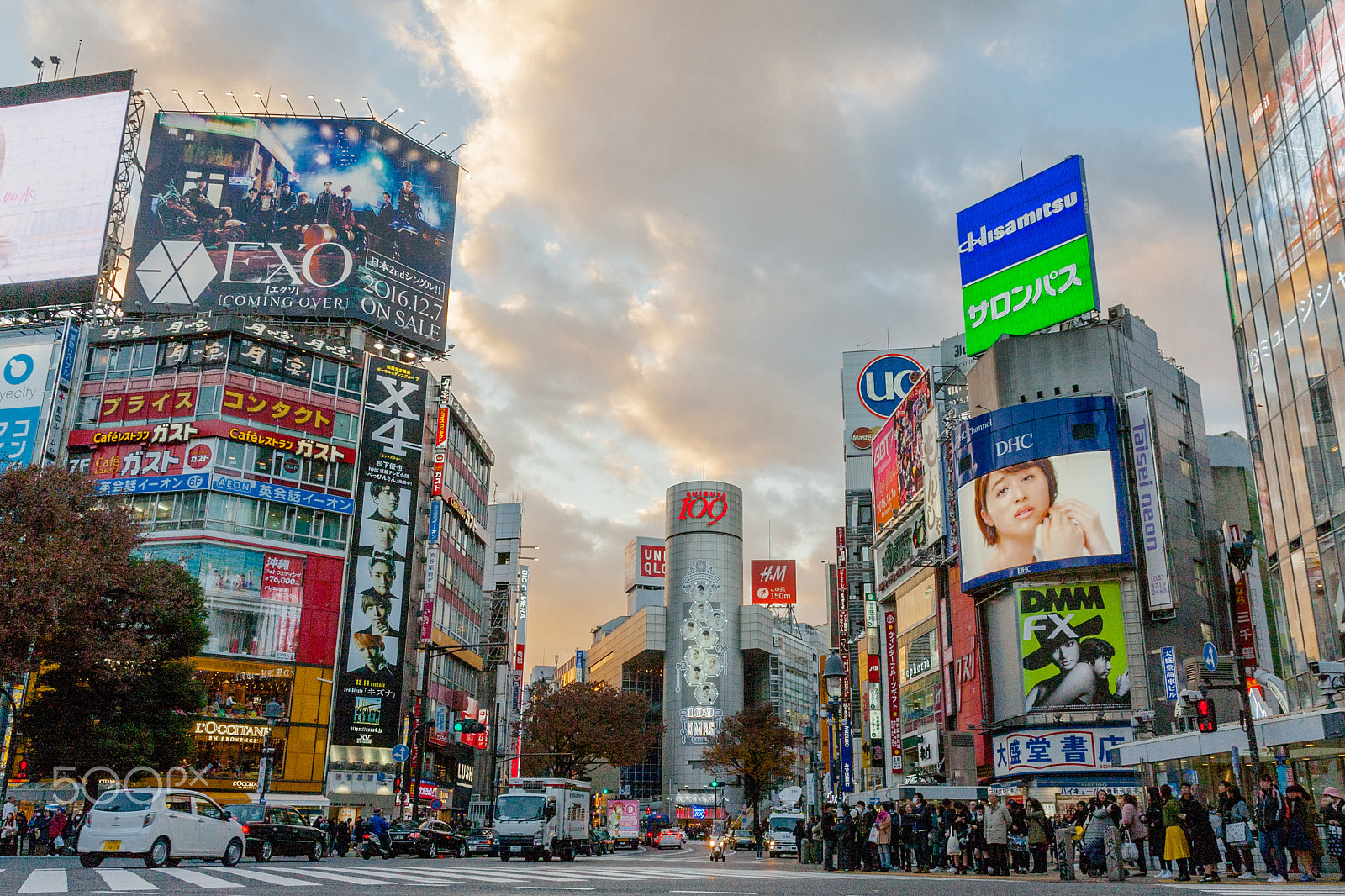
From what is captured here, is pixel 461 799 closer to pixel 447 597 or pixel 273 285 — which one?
pixel 447 597

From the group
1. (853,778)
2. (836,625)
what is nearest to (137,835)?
(853,778)

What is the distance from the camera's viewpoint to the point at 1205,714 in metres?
21.4

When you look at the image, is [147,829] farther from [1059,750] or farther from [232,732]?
[1059,750]

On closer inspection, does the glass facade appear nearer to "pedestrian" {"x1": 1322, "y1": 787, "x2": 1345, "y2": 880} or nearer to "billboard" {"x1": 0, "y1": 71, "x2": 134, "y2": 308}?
"pedestrian" {"x1": 1322, "y1": 787, "x2": 1345, "y2": 880}

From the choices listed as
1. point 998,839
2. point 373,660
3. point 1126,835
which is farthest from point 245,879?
point 373,660

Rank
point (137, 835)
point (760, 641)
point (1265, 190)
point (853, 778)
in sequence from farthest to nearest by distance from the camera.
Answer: point (760, 641)
point (853, 778)
point (1265, 190)
point (137, 835)

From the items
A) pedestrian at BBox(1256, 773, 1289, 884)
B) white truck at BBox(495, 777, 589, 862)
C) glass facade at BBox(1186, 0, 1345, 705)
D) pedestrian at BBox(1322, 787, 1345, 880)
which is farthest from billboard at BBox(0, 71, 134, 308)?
pedestrian at BBox(1322, 787, 1345, 880)

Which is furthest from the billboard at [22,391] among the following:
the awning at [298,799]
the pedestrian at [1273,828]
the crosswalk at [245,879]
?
the pedestrian at [1273,828]

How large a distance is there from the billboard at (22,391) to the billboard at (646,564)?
111076mm

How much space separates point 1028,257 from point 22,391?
5551 cm

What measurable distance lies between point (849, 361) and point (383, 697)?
50.6 metres

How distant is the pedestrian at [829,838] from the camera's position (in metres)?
28.7

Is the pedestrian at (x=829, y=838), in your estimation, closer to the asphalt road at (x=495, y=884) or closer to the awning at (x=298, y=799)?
the asphalt road at (x=495, y=884)

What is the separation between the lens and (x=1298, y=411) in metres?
30.6
